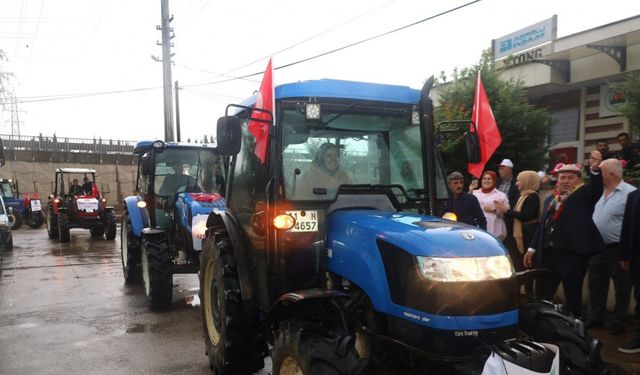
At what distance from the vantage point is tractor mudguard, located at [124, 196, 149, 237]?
7676mm

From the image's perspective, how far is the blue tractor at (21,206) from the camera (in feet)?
60.3

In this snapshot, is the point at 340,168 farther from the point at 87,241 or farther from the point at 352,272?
the point at 87,241

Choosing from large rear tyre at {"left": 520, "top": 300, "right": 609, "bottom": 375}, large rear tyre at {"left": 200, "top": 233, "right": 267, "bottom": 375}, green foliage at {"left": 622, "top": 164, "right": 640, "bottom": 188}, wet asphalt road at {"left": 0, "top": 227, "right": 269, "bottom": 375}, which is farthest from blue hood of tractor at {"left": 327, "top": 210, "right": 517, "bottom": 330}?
green foliage at {"left": 622, "top": 164, "right": 640, "bottom": 188}

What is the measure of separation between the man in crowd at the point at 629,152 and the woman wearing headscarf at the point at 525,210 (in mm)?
1970

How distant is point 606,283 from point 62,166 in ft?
89.2

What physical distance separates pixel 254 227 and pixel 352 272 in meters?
1.02

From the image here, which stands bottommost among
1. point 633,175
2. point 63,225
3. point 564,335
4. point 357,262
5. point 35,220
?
point 35,220

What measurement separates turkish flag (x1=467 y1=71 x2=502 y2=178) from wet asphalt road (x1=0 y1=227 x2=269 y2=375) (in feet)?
8.38

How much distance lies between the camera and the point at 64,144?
28547 mm

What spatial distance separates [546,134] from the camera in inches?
380

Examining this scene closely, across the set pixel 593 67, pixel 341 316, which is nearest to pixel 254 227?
pixel 341 316

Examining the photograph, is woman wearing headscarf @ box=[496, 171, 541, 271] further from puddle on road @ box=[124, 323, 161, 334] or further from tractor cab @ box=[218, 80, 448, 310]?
puddle on road @ box=[124, 323, 161, 334]

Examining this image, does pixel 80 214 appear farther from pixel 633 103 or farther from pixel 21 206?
pixel 633 103

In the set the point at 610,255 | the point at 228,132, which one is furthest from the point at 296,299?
the point at 610,255
